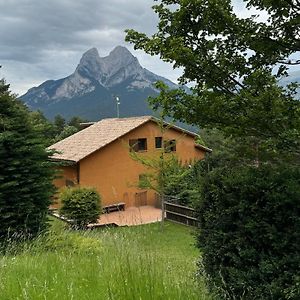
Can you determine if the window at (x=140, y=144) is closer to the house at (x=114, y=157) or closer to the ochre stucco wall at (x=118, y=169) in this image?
the house at (x=114, y=157)

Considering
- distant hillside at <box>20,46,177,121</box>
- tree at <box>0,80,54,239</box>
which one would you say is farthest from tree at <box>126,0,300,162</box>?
distant hillside at <box>20,46,177,121</box>

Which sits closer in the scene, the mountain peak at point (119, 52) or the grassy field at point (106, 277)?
the grassy field at point (106, 277)

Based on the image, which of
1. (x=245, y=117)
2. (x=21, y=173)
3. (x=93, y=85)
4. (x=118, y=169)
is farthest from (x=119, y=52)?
(x=245, y=117)

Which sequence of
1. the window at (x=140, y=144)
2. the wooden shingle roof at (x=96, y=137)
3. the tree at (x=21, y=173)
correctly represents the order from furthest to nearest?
the window at (x=140, y=144)
the wooden shingle roof at (x=96, y=137)
the tree at (x=21, y=173)

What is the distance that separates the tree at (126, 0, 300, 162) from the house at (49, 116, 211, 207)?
65.6 ft

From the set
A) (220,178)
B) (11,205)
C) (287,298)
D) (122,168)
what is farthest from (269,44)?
(122,168)

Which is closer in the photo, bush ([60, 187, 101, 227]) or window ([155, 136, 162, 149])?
bush ([60, 187, 101, 227])

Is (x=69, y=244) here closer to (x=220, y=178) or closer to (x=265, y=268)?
(x=220, y=178)

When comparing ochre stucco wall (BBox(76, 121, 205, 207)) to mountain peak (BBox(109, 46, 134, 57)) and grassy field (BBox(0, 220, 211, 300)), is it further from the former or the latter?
mountain peak (BBox(109, 46, 134, 57))

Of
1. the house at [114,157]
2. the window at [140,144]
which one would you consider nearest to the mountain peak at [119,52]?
the house at [114,157]

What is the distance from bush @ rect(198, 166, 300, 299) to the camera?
13.0 ft

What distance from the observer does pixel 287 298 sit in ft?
12.6

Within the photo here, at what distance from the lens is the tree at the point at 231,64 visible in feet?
13.7

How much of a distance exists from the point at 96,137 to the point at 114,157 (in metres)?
1.99
